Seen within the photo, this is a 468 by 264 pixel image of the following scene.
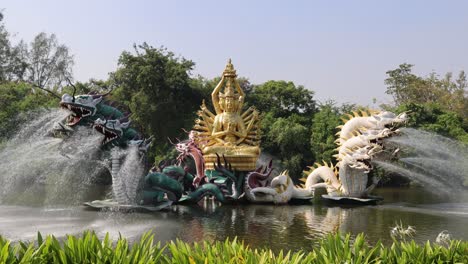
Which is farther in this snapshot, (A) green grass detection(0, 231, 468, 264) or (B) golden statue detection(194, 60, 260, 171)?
(B) golden statue detection(194, 60, 260, 171)

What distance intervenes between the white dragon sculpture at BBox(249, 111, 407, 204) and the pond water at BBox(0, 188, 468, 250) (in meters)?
0.97

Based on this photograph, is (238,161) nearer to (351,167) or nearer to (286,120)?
(351,167)

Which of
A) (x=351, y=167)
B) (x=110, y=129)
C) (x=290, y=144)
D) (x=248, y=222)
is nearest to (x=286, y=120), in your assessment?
(x=290, y=144)

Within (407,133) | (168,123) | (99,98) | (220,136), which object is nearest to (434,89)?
(168,123)

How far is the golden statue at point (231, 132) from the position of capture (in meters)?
17.2

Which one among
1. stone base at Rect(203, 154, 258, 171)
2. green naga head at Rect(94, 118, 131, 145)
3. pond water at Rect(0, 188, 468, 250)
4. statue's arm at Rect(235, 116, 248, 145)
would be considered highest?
statue's arm at Rect(235, 116, 248, 145)

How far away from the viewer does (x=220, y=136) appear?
17.7 meters

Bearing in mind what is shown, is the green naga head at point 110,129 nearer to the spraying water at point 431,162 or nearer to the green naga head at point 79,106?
the green naga head at point 79,106

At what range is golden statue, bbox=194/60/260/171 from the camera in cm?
1720

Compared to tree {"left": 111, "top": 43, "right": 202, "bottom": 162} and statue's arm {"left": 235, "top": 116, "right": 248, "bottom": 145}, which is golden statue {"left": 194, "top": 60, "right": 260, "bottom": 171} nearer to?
statue's arm {"left": 235, "top": 116, "right": 248, "bottom": 145}

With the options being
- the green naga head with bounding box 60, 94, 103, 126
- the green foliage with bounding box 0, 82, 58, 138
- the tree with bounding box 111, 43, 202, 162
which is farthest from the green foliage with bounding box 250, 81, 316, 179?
the green foliage with bounding box 0, 82, 58, 138

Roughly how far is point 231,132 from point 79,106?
547 cm

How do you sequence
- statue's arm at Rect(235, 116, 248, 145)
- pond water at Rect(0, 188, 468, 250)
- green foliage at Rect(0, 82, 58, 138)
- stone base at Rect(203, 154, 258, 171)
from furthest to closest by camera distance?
green foliage at Rect(0, 82, 58, 138)
statue's arm at Rect(235, 116, 248, 145)
stone base at Rect(203, 154, 258, 171)
pond water at Rect(0, 188, 468, 250)

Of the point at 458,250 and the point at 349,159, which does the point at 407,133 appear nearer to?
the point at 349,159
